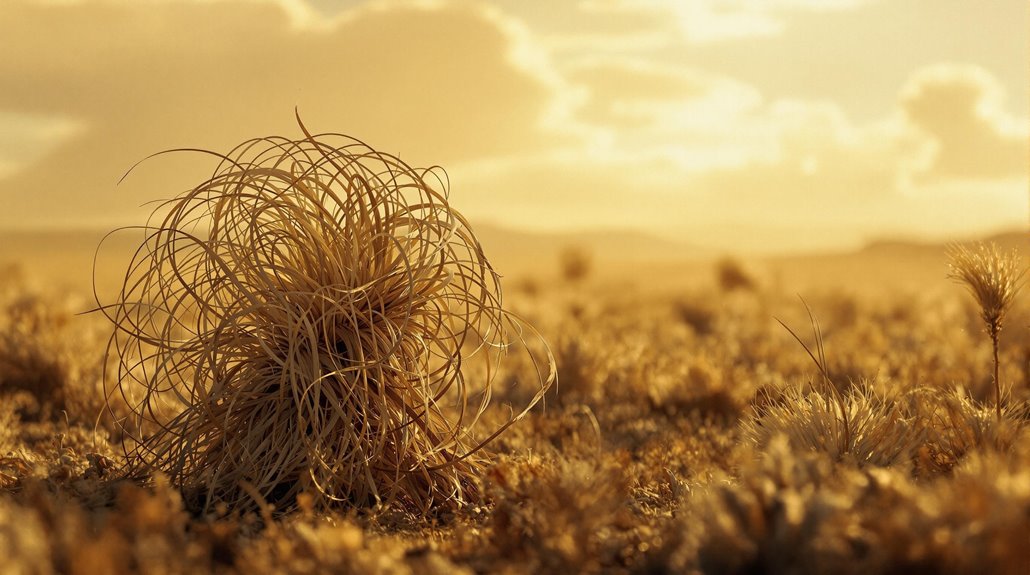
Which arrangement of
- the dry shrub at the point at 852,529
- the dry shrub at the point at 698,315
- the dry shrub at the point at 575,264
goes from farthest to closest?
1. the dry shrub at the point at 575,264
2. the dry shrub at the point at 698,315
3. the dry shrub at the point at 852,529

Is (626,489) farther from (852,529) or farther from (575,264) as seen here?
(575,264)

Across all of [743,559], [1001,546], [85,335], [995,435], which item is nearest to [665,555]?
[743,559]

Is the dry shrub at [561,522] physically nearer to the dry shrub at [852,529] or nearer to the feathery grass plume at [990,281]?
the dry shrub at [852,529]

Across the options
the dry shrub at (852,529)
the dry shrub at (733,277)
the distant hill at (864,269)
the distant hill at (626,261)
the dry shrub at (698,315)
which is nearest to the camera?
the dry shrub at (852,529)

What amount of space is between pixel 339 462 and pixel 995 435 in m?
2.55

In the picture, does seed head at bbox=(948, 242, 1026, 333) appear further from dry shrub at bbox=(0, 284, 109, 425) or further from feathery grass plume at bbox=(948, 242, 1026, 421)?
dry shrub at bbox=(0, 284, 109, 425)

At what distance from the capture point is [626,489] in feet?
11.5

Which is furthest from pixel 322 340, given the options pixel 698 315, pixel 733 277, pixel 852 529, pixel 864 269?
pixel 864 269

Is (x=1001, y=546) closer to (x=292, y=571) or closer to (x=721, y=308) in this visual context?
(x=292, y=571)

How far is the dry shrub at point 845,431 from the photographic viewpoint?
3.45 metres

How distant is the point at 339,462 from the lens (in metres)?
3.22

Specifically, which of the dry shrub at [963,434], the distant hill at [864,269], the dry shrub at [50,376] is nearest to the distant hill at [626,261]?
the distant hill at [864,269]

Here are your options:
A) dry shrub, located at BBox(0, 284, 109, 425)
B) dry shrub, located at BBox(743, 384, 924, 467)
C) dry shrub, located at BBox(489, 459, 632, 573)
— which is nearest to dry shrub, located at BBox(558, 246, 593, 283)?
dry shrub, located at BBox(0, 284, 109, 425)

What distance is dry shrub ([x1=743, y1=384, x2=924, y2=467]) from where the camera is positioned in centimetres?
345
